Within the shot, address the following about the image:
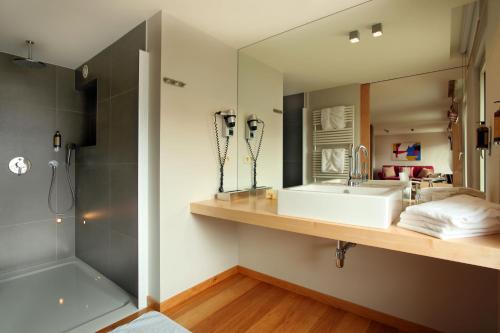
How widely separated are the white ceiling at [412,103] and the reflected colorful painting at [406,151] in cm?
8

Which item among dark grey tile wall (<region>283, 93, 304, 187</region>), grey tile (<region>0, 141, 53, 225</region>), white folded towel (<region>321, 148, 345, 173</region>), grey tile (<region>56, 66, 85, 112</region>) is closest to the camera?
white folded towel (<region>321, 148, 345, 173</region>)

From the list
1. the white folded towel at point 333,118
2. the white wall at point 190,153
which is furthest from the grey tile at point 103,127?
the white folded towel at point 333,118

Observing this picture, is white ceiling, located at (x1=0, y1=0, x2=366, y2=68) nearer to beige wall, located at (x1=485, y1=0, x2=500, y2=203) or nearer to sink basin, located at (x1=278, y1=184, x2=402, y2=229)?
beige wall, located at (x1=485, y1=0, x2=500, y2=203)

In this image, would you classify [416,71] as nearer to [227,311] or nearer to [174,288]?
[227,311]

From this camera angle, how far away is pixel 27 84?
8.38ft

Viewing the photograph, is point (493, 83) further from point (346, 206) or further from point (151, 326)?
point (151, 326)

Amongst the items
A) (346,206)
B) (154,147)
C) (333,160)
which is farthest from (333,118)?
(154,147)

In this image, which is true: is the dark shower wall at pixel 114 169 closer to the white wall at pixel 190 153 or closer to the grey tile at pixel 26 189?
the white wall at pixel 190 153

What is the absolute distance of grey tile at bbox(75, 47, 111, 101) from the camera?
7.54 ft

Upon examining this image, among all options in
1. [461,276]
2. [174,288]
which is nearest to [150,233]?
[174,288]

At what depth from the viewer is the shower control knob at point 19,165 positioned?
2.48 metres

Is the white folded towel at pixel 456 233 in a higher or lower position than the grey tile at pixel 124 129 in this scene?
lower

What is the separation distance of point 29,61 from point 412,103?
320 cm

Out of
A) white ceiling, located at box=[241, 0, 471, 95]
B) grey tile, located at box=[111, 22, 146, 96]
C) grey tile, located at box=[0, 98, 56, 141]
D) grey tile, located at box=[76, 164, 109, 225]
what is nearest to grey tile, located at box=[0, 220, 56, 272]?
grey tile, located at box=[76, 164, 109, 225]
